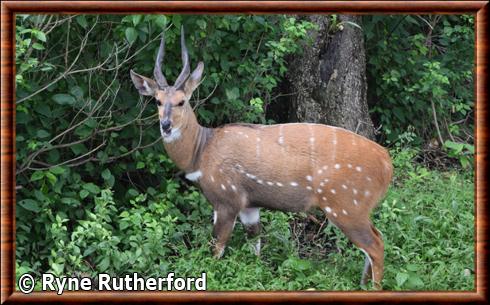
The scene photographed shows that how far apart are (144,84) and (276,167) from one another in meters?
1.23

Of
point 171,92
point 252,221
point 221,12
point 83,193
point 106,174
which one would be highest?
point 221,12

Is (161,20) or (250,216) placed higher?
(161,20)

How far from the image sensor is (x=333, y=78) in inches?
363

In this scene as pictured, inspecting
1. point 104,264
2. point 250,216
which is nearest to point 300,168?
point 250,216

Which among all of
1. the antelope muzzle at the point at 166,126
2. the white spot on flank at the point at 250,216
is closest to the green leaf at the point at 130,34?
the antelope muzzle at the point at 166,126

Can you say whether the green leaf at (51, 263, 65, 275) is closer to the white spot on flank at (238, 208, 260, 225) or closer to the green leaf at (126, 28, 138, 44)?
the white spot on flank at (238, 208, 260, 225)

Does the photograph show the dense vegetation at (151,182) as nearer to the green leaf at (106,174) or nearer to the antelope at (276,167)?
the green leaf at (106,174)

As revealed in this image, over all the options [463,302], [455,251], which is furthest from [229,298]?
[455,251]

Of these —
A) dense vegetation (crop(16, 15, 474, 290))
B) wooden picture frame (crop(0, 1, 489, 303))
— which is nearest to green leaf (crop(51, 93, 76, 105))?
dense vegetation (crop(16, 15, 474, 290))

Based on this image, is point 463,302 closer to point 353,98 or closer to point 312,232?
point 312,232

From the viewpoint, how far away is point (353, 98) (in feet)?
30.4

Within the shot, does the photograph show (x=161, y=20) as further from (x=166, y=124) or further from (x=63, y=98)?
(x=63, y=98)

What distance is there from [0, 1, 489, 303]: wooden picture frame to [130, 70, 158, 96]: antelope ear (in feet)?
3.55

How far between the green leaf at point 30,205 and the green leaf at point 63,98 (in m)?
0.82
